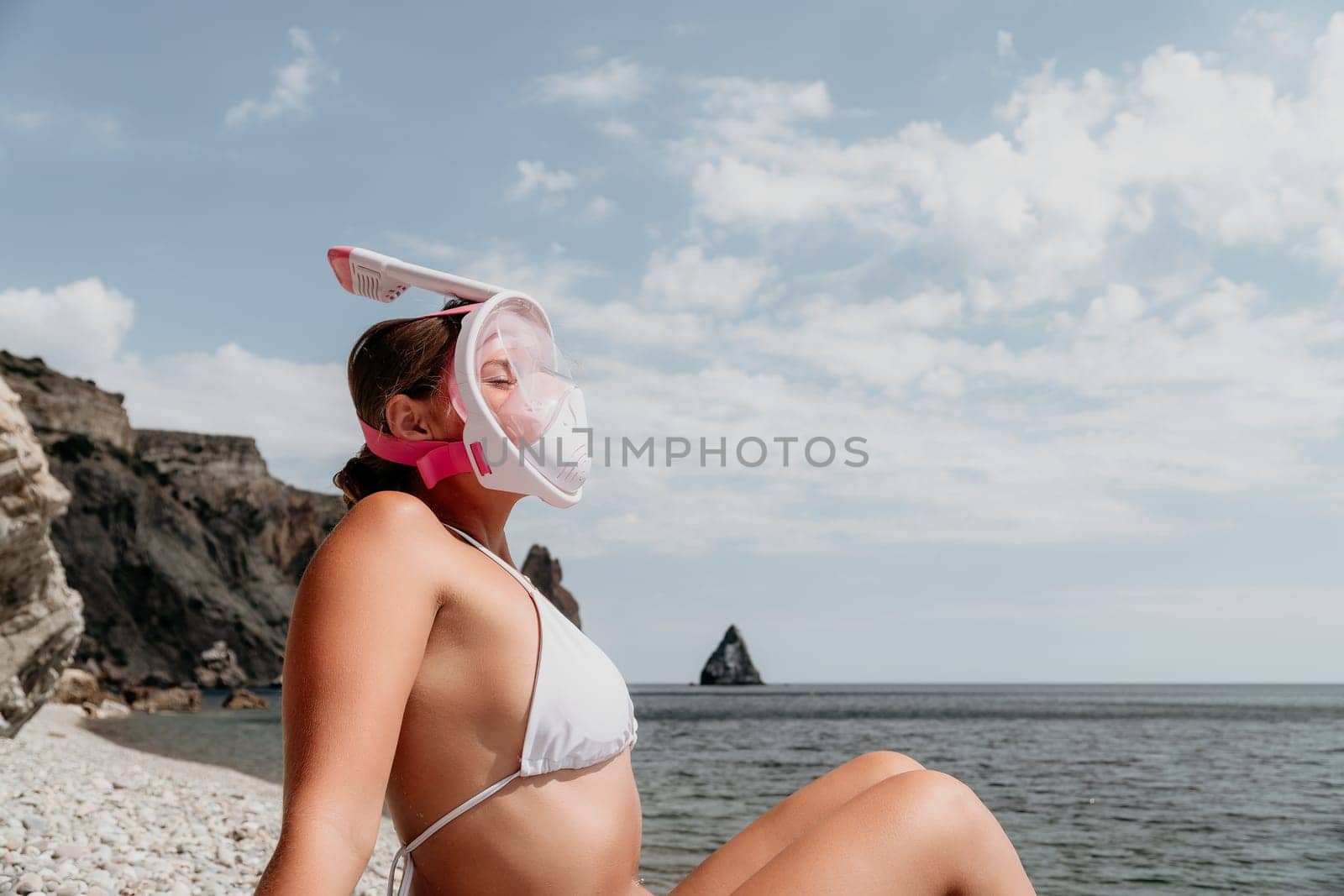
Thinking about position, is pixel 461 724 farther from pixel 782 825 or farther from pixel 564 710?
pixel 782 825

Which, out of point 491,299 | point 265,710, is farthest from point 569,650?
point 265,710

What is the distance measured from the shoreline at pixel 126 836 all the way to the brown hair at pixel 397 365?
5.49 feet

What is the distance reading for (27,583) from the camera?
10.9 meters

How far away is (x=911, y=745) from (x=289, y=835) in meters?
33.7

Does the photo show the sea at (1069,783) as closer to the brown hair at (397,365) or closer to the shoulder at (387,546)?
the brown hair at (397,365)

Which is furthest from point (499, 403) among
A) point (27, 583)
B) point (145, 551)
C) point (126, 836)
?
point (145, 551)

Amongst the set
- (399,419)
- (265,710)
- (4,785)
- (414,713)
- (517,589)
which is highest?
(399,419)

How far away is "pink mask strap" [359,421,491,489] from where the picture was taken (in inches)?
77.5

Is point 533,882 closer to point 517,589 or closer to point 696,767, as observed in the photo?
point 517,589

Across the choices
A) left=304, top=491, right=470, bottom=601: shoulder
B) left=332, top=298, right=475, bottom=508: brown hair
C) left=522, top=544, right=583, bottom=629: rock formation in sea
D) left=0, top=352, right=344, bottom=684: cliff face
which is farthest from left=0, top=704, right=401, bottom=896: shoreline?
left=522, top=544, right=583, bottom=629: rock formation in sea

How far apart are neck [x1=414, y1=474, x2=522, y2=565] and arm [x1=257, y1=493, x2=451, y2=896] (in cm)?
39

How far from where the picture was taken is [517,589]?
1.79 metres

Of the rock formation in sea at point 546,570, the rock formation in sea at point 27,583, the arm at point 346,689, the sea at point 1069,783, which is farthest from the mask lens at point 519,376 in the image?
the rock formation in sea at point 546,570

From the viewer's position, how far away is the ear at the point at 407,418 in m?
1.98
